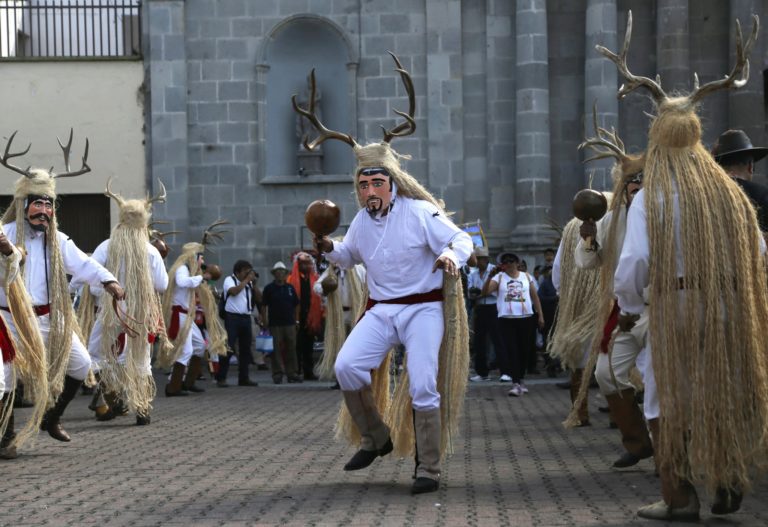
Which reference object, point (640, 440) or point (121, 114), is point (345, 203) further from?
point (640, 440)

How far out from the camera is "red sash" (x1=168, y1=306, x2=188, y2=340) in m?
16.7

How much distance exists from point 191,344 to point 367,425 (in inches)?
350

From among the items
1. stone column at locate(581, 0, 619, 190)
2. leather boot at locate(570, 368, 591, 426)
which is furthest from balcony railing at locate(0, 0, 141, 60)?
leather boot at locate(570, 368, 591, 426)

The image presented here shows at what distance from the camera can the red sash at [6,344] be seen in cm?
941

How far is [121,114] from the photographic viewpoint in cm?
2533

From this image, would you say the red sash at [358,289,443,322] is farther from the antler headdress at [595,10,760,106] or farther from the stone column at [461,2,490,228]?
the stone column at [461,2,490,228]

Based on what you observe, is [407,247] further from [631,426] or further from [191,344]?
[191,344]

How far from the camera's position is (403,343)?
823 centimetres

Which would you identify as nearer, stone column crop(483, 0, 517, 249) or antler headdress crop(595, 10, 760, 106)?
antler headdress crop(595, 10, 760, 106)

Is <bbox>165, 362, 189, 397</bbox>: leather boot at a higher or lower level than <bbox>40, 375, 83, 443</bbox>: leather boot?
lower

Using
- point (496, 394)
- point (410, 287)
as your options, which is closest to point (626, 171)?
point (410, 287)

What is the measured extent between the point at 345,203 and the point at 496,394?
8.78 metres

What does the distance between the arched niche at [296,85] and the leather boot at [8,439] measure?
599 inches

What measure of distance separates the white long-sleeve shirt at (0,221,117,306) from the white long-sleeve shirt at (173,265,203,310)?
5.89 m
